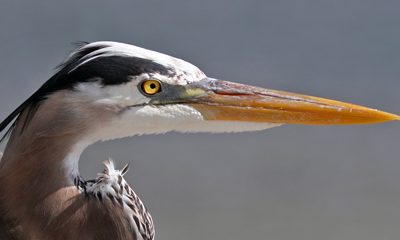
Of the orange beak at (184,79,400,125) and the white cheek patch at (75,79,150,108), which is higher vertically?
the orange beak at (184,79,400,125)

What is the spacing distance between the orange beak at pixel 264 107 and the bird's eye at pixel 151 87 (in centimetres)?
8

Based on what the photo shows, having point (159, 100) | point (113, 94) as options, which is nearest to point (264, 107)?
point (159, 100)

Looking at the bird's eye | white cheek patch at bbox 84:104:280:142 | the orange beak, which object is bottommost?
white cheek patch at bbox 84:104:280:142

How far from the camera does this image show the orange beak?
6.83 ft

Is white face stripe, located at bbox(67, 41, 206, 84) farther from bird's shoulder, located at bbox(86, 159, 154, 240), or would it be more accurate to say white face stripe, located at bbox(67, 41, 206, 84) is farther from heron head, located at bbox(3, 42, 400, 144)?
bird's shoulder, located at bbox(86, 159, 154, 240)

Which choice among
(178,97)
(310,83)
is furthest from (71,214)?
(310,83)

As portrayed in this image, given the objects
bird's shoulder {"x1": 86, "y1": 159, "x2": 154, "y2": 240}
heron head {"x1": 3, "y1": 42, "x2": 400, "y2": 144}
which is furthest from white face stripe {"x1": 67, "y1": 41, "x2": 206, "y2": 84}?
bird's shoulder {"x1": 86, "y1": 159, "x2": 154, "y2": 240}

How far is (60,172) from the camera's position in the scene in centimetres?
200

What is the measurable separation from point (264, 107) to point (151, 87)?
0.29 metres

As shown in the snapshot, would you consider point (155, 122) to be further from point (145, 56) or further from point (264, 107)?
point (264, 107)

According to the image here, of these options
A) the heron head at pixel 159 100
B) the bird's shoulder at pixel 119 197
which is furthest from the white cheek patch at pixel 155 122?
the bird's shoulder at pixel 119 197

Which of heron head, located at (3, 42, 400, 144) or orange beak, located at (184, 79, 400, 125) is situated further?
orange beak, located at (184, 79, 400, 125)

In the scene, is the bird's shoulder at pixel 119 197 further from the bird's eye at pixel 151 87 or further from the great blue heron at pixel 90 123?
the bird's eye at pixel 151 87

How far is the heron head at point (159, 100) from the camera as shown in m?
1.97
